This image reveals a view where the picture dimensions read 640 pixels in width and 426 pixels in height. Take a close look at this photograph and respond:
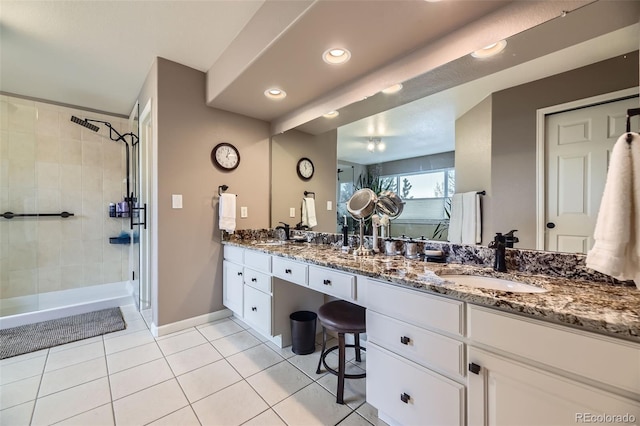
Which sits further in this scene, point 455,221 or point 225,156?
point 225,156

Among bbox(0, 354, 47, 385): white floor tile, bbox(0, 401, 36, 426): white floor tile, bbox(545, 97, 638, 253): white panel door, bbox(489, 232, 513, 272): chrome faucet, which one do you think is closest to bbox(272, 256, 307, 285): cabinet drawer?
bbox(489, 232, 513, 272): chrome faucet

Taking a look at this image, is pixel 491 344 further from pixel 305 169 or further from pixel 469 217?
pixel 305 169

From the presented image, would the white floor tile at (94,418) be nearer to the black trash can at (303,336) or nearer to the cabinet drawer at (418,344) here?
the black trash can at (303,336)

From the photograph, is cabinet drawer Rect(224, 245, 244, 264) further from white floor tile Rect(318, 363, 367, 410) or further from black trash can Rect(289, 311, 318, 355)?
white floor tile Rect(318, 363, 367, 410)

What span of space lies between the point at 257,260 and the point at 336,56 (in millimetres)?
1626

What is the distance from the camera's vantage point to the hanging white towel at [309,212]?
2.68 m

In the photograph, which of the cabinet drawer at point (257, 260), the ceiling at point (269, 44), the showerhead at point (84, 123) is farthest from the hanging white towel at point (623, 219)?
the showerhead at point (84, 123)

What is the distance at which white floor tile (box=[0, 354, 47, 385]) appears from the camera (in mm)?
1727

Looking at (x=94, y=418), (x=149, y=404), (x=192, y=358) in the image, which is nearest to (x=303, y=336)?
(x=192, y=358)

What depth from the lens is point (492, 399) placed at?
91 cm

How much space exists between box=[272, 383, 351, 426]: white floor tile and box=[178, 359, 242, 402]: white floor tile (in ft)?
1.39

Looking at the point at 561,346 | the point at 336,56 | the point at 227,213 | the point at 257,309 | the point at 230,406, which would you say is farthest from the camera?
the point at 227,213

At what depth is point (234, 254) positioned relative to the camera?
251 centimetres

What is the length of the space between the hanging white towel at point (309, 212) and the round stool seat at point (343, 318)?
1070 mm
